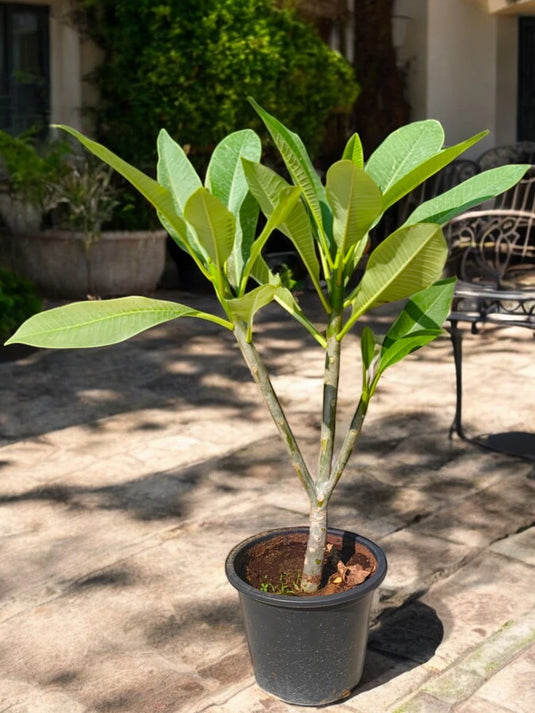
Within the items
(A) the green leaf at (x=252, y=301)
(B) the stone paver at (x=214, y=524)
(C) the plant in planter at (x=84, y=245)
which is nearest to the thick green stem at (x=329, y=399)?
(A) the green leaf at (x=252, y=301)

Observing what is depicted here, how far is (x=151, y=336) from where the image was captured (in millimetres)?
7613

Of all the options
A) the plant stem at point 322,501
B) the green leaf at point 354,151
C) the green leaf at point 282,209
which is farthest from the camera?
the plant stem at point 322,501

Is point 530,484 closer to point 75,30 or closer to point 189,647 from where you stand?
point 189,647

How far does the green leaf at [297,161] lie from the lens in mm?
2693

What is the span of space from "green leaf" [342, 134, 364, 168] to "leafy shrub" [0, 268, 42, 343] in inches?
175

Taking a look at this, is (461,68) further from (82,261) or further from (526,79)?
(82,261)

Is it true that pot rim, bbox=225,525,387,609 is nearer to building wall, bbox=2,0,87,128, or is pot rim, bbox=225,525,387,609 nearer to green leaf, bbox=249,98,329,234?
green leaf, bbox=249,98,329,234

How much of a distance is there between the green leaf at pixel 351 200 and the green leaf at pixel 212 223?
0.85 feet

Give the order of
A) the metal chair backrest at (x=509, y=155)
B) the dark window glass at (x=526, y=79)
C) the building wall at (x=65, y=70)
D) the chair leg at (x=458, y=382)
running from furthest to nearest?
the dark window glass at (x=526, y=79) < the metal chair backrest at (x=509, y=155) < the building wall at (x=65, y=70) < the chair leg at (x=458, y=382)

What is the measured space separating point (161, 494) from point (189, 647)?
134 cm

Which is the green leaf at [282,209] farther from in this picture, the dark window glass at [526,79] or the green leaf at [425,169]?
the dark window glass at [526,79]

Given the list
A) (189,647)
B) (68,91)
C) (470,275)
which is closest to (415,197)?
(470,275)

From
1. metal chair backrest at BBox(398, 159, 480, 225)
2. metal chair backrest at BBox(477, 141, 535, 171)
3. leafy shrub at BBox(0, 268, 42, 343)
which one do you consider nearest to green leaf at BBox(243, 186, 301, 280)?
leafy shrub at BBox(0, 268, 42, 343)

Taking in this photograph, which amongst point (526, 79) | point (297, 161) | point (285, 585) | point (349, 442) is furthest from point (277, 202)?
point (526, 79)
